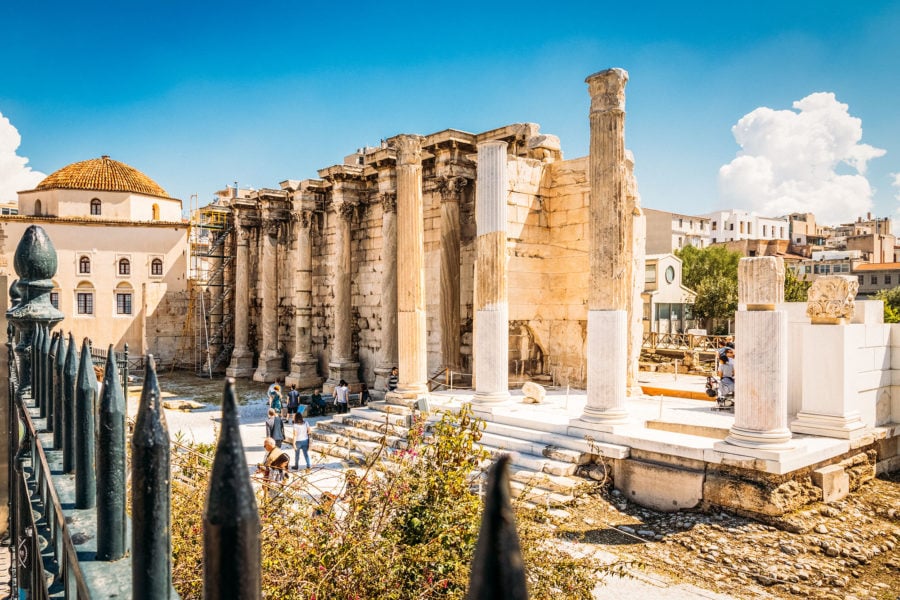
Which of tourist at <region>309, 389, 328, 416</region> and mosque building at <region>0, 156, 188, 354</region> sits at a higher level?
mosque building at <region>0, 156, 188, 354</region>

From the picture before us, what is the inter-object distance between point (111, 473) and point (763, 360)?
8632 mm

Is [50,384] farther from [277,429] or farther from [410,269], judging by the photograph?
[410,269]

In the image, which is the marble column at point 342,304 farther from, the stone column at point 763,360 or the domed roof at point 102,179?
the domed roof at point 102,179

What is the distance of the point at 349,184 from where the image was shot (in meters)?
19.6

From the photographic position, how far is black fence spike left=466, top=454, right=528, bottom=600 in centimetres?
73

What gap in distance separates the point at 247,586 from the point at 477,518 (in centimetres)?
406

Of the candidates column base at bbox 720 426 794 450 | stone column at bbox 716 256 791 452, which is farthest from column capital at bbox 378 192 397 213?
column base at bbox 720 426 794 450

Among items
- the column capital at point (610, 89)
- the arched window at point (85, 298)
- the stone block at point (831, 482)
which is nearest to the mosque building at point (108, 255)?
the arched window at point (85, 298)

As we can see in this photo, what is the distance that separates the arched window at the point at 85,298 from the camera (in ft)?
95.1

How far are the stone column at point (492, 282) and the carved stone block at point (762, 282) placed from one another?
4.66 metres

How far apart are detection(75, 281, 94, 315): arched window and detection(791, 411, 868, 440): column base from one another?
28.7 meters

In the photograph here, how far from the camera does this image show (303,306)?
2131cm

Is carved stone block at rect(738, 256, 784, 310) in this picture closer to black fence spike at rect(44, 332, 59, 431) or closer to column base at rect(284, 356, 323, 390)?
black fence spike at rect(44, 332, 59, 431)

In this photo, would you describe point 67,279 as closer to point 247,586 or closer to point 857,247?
point 247,586
